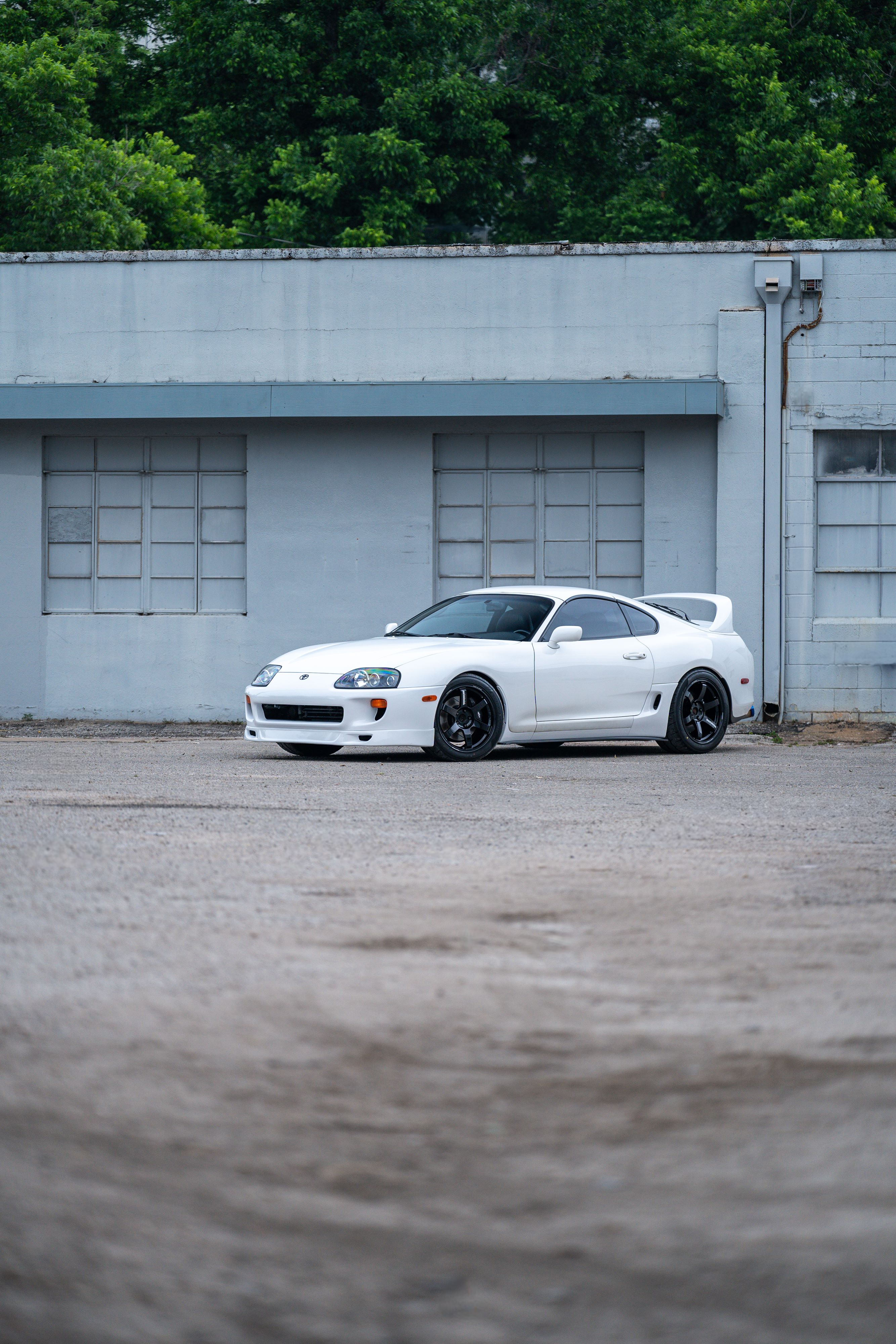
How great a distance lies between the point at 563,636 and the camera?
40.8ft

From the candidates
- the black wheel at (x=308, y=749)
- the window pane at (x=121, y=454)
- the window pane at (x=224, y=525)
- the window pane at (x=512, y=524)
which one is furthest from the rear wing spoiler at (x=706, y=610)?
the window pane at (x=121, y=454)

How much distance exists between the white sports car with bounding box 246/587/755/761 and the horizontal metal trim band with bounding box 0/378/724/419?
138 inches

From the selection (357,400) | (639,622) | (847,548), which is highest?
(357,400)

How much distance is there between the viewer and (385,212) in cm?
3086

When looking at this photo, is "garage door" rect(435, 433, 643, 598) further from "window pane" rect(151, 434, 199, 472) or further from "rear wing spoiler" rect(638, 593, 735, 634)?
"window pane" rect(151, 434, 199, 472)

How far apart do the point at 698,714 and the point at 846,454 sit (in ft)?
17.5

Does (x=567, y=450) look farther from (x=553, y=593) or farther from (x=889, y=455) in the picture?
(x=553, y=593)

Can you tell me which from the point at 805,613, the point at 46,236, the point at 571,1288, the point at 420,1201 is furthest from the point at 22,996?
the point at 46,236

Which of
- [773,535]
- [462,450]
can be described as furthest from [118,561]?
[773,535]

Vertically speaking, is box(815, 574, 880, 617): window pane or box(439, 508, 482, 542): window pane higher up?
box(439, 508, 482, 542): window pane

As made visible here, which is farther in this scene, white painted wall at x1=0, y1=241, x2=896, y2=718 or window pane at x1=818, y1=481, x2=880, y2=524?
window pane at x1=818, y1=481, x2=880, y2=524

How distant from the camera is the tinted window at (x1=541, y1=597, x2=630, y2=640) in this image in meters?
12.8

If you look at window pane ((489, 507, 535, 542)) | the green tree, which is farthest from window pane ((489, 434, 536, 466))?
the green tree

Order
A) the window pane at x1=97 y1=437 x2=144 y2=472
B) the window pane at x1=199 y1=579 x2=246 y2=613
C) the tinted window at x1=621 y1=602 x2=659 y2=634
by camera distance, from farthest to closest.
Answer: the window pane at x1=97 y1=437 x2=144 y2=472, the window pane at x1=199 y1=579 x2=246 y2=613, the tinted window at x1=621 y1=602 x2=659 y2=634
